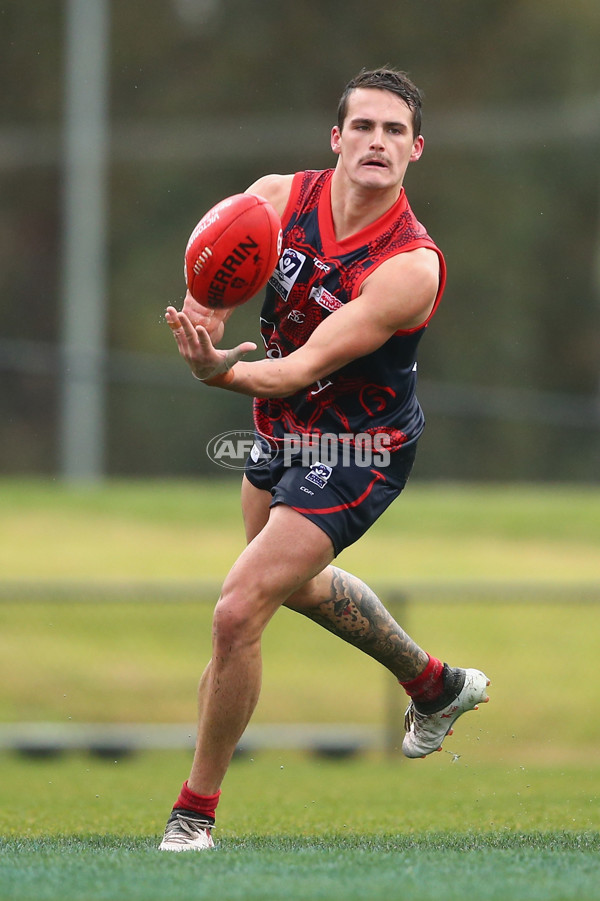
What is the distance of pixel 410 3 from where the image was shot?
84.7 feet

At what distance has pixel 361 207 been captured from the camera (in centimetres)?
498

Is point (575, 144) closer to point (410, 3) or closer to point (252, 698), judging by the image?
point (410, 3)

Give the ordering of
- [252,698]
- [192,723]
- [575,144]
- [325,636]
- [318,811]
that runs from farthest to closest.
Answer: [575,144] → [325,636] → [192,723] → [318,811] → [252,698]

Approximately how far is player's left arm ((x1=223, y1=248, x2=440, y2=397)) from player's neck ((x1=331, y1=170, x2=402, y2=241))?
0.23 m

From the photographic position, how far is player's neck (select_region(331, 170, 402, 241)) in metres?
4.97

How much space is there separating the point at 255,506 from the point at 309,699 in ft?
16.2

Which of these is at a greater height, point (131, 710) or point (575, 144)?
point (575, 144)

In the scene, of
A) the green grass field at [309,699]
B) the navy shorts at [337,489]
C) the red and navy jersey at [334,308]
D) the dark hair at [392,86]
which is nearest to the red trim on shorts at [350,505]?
the navy shorts at [337,489]

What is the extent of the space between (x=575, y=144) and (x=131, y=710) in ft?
57.2

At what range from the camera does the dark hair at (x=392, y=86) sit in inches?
195

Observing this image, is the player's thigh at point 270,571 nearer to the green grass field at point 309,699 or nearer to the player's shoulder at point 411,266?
the green grass field at point 309,699

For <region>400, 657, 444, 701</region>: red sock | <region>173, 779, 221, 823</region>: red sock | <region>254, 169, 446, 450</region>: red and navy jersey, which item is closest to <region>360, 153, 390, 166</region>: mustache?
<region>254, 169, 446, 450</region>: red and navy jersey

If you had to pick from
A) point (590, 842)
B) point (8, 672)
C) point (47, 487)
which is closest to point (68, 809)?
point (590, 842)

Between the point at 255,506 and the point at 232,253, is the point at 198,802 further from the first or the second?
the point at 232,253
